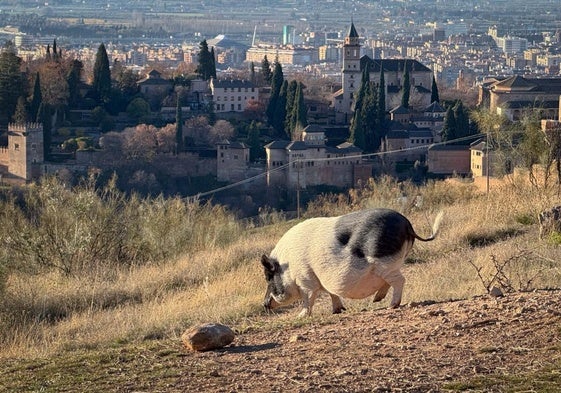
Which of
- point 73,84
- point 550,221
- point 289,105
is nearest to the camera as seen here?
point 550,221

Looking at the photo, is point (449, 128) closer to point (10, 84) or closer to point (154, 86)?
point (154, 86)

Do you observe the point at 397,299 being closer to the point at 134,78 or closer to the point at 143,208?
the point at 143,208

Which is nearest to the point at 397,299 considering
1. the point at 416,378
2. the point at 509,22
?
the point at 416,378

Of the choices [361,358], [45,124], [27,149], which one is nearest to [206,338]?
[361,358]

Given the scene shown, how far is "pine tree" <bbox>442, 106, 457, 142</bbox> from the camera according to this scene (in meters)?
39.5

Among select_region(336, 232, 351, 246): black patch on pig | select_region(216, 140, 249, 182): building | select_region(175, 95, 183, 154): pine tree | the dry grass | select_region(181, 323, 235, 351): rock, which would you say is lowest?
select_region(216, 140, 249, 182): building

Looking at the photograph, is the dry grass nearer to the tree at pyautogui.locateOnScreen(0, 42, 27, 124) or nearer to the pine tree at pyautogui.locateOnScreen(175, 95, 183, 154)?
the pine tree at pyautogui.locateOnScreen(175, 95, 183, 154)

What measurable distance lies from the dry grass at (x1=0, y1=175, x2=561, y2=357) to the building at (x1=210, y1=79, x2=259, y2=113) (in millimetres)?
35866

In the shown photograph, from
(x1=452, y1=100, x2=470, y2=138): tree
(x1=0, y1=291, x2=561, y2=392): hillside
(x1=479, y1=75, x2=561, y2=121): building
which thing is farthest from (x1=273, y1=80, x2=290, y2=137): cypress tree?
(x1=0, y1=291, x2=561, y2=392): hillside

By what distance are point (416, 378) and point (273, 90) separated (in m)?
39.9

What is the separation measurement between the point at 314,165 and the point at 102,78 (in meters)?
8.31

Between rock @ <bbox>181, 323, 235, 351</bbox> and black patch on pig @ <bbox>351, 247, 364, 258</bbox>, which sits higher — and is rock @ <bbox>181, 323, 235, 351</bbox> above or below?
below

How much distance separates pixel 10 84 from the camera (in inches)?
1639

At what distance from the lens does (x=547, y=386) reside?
4855 mm
